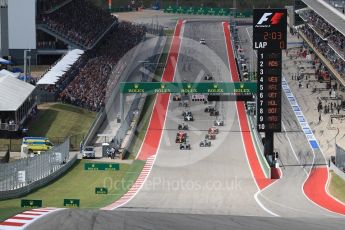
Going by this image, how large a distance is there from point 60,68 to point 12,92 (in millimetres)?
18753

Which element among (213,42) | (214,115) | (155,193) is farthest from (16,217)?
(213,42)

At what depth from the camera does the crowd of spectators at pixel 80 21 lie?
117m

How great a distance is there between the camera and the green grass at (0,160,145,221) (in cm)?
5928

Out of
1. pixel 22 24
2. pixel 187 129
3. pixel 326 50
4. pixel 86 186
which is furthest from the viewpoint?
pixel 326 50

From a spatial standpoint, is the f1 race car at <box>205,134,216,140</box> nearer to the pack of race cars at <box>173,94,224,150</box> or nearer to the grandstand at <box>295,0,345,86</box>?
the pack of race cars at <box>173,94,224,150</box>

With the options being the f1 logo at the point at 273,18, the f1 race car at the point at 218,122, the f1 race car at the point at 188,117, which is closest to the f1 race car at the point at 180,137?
the f1 race car at the point at 218,122

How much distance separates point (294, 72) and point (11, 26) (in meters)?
35.8

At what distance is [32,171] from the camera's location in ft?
209

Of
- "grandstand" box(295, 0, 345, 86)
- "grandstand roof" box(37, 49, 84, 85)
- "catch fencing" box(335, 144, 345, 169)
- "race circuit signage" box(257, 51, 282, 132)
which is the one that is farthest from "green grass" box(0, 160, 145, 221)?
"grandstand" box(295, 0, 345, 86)

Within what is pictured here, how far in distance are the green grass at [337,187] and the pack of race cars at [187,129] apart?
53.1 feet

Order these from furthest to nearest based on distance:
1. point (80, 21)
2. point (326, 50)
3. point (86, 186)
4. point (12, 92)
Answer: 1. point (80, 21)
2. point (326, 50)
3. point (12, 92)
4. point (86, 186)

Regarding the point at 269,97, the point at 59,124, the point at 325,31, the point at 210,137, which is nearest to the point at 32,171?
the point at 269,97

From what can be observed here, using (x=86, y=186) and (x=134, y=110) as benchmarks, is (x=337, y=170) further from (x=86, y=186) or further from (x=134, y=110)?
(x=134, y=110)

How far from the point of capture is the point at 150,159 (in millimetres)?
80188
